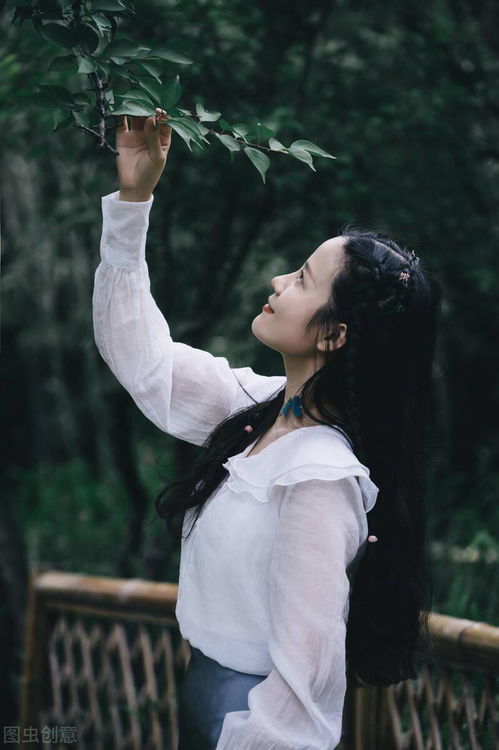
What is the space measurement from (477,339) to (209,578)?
3256 mm

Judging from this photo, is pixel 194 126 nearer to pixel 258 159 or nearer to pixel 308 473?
pixel 258 159

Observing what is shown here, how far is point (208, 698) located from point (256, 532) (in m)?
0.29

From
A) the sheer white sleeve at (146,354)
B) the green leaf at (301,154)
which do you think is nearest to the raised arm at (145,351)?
the sheer white sleeve at (146,354)

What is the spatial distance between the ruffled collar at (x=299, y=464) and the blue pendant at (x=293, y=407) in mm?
33

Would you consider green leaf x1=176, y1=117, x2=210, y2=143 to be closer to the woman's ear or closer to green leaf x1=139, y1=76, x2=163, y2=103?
green leaf x1=139, y1=76, x2=163, y2=103

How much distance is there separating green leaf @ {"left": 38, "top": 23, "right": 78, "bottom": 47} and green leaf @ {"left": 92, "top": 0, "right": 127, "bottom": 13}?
0.17 feet

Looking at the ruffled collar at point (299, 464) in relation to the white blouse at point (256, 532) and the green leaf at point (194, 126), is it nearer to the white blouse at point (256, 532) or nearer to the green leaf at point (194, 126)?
the white blouse at point (256, 532)

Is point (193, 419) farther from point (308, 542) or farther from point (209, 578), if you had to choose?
point (308, 542)

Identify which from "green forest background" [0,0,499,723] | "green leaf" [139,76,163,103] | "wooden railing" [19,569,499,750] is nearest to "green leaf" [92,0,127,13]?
"green leaf" [139,76,163,103]

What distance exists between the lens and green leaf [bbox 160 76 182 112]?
1.29 m

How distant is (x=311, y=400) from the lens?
1450mm

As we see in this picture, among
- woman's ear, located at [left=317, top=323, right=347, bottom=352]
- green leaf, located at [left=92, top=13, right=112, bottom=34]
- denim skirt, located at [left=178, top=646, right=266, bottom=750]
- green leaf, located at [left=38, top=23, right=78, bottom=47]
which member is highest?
green leaf, located at [left=92, top=13, right=112, bottom=34]

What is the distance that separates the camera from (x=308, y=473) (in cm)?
128

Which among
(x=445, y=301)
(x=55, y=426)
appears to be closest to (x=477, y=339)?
(x=445, y=301)
